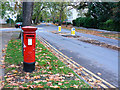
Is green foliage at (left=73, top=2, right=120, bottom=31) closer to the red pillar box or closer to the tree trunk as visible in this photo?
the tree trunk

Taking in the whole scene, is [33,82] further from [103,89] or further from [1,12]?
[1,12]

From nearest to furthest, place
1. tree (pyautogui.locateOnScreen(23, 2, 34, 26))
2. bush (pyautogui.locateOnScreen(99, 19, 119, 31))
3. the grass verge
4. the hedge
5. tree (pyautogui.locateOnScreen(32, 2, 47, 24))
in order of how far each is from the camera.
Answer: the grass verge → tree (pyautogui.locateOnScreen(23, 2, 34, 26)) → bush (pyautogui.locateOnScreen(99, 19, 119, 31)) → the hedge → tree (pyautogui.locateOnScreen(32, 2, 47, 24))

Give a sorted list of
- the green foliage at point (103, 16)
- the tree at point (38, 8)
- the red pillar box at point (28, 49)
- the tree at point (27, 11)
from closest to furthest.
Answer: the red pillar box at point (28, 49), the tree at point (27, 11), the green foliage at point (103, 16), the tree at point (38, 8)

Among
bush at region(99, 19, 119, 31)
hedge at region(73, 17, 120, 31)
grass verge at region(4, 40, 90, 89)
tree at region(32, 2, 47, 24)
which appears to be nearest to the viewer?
grass verge at region(4, 40, 90, 89)

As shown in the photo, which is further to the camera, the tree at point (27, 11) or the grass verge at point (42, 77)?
the tree at point (27, 11)

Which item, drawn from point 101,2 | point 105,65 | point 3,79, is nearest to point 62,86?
point 3,79

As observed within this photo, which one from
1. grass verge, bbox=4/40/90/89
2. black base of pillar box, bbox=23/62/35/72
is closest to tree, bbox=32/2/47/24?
grass verge, bbox=4/40/90/89

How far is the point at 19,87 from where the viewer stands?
3896 mm

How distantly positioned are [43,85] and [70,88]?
2.54 ft

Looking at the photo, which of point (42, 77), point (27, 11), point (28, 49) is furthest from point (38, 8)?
point (42, 77)

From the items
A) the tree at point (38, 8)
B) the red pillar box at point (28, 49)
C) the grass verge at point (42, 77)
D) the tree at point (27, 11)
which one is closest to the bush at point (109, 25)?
the tree at point (27, 11)

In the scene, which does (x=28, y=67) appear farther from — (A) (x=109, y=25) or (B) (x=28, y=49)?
(A) (x=109, y=25)

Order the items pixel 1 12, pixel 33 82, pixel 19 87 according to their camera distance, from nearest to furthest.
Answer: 1. pixel 19 87
2. pixel 33 82
3. pixel 1 12

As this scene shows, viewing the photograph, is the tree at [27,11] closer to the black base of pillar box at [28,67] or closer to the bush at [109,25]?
the black base of pillar box at [28,67]
